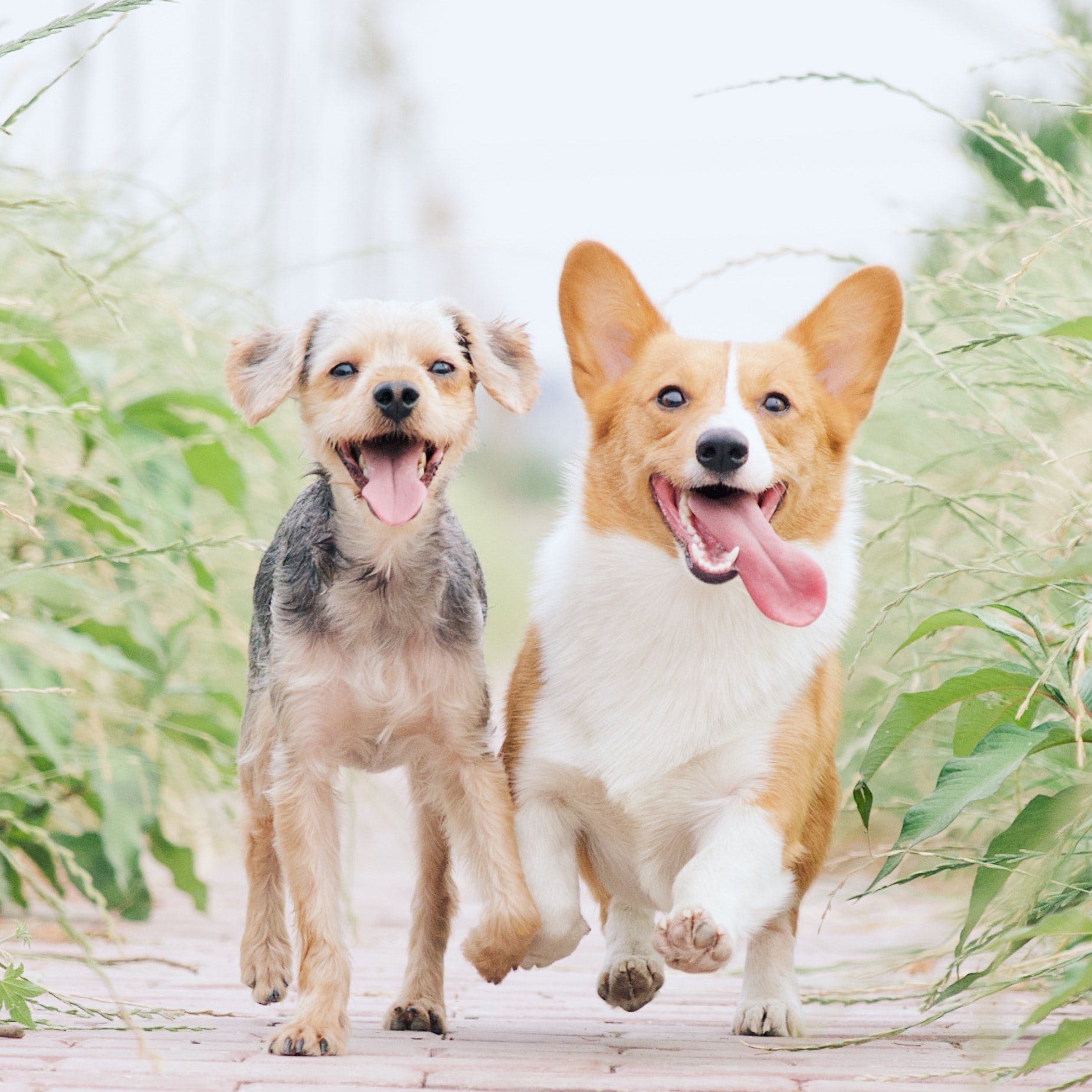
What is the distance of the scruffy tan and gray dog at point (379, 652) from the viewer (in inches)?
115

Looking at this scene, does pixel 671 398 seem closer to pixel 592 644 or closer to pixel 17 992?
pixel 592 644

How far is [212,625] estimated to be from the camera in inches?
182

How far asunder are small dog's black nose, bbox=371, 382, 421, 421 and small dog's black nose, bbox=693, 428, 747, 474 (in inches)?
23.8

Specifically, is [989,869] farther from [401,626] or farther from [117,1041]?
[117,1041]

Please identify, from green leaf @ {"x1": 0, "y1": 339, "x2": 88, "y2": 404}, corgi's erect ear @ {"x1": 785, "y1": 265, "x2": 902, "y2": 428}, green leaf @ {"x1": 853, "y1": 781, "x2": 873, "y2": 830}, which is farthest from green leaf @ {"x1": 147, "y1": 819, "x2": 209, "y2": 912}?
corgi's erect ear @ {"x1": 785, "y1": 265, "x2": 902, "y2": 428}

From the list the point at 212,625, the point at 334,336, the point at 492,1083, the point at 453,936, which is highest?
the point at 334,336

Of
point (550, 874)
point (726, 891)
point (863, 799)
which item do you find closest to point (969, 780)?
point (863, 799)

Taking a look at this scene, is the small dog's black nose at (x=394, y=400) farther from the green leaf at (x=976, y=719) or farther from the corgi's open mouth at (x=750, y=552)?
the green leaf at (x=976, y=719)

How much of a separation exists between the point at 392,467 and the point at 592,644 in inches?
22.4

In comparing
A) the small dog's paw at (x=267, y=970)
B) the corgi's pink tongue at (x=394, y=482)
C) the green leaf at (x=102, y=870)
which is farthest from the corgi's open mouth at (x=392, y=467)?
the green leaf at (x=102, y=870)

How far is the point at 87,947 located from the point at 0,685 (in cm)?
146

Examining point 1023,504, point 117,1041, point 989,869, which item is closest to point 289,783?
Result: point 117,1041

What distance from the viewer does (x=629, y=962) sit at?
10.2 ft

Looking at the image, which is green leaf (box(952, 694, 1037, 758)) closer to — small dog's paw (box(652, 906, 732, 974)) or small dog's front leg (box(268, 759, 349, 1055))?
small dog's paw (box(652, 906, 732, 974))
